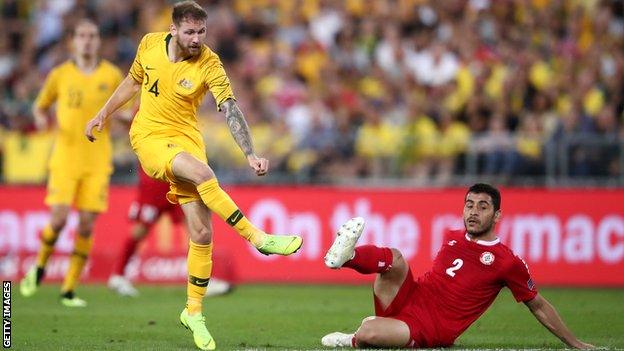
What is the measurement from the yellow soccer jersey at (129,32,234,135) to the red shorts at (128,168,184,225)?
5.27 m

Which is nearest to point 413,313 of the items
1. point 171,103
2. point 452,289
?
point 452,289

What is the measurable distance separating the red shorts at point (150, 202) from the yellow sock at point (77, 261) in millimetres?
1406

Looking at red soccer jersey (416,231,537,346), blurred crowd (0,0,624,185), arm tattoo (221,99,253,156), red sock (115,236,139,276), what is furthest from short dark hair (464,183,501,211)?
blurred crowd (0,0,624,185)

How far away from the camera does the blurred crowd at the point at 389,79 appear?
717 inches

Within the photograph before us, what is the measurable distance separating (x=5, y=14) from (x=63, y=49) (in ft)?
5.56

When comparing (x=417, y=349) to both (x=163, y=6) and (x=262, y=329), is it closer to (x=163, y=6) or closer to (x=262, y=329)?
(x=262, y=329)

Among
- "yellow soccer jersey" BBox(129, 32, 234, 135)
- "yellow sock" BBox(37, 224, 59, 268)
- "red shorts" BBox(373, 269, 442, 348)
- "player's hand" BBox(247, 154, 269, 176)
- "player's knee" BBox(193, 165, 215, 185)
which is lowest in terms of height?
"red shorts" BBox(373, 269, 442, 348)

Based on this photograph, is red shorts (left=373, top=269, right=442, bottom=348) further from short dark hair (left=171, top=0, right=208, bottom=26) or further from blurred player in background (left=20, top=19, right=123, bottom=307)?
blurred player in background (left=20, top=19, right=123, bottom=307)

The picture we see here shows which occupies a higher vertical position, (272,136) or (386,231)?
(272,136)

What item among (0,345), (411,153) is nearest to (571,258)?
(411,153)

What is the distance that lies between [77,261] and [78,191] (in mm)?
849

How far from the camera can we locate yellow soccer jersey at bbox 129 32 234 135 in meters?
9.81

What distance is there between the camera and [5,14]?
22734 mm

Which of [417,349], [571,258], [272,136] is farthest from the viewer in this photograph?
[272,136]
